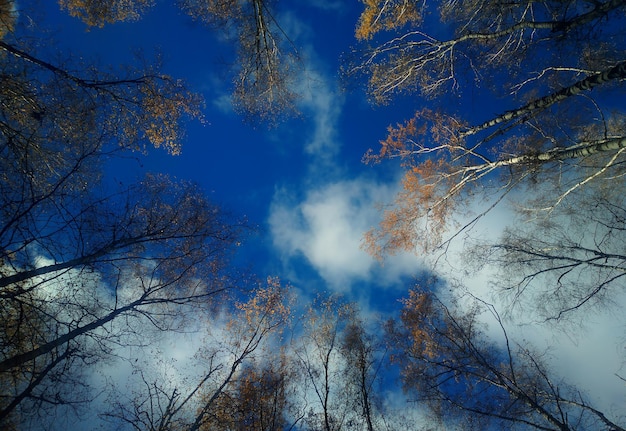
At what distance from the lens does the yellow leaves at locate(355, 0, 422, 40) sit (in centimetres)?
795

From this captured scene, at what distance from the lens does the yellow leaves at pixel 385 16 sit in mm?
7945

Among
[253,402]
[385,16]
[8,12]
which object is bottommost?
[253,402]

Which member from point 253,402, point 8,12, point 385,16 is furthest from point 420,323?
point 8,12

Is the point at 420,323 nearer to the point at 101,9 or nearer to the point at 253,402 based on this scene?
the point at 253,402

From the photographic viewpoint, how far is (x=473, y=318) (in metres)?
9.48

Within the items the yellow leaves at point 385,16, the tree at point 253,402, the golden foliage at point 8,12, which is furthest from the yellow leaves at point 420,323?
the golden foliage at point 8,12

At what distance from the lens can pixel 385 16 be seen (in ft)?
26.7

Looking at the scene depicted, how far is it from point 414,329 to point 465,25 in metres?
9.93

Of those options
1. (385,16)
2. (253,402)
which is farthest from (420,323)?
(385,16)

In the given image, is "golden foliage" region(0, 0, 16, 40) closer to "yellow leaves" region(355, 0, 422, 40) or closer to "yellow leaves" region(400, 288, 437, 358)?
"yellow leaves" region(355, 0, 422, 40)

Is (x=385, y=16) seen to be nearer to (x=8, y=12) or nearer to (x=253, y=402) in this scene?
(x=8, y=12)

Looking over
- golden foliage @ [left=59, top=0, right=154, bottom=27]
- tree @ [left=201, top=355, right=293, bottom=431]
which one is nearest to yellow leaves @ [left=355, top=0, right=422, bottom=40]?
golden foliage @ [left=59, top=0, right=154, bottom=27]

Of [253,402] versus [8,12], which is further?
[253,402]

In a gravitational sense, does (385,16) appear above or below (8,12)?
above
